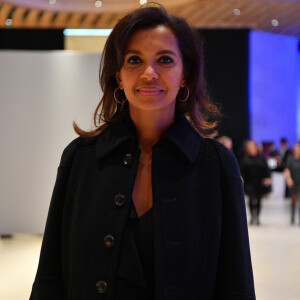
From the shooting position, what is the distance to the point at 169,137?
1898 mm

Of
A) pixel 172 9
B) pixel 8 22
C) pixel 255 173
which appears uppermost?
pixel 8 22

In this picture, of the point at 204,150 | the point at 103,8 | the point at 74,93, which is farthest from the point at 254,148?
the point at 204,150

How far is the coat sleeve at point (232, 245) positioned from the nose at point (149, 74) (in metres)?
0.31

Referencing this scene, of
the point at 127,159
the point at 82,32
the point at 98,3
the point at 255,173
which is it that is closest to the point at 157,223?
the point at 127,159

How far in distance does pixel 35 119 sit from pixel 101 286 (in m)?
8.28

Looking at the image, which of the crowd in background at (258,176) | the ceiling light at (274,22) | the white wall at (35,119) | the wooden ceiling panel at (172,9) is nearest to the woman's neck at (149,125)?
the white wall at (35,119)

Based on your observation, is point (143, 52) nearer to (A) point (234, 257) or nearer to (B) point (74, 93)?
(A) point (234, 257)

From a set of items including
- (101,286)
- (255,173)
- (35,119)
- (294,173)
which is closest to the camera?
(101,286)

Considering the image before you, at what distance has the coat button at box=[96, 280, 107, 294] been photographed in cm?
178

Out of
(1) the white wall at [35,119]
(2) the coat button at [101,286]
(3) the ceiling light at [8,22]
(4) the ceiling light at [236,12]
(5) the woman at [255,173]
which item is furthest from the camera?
(3) the ceiling light at [8,22]

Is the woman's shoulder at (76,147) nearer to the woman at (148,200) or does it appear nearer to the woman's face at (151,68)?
the woman at (148,200)

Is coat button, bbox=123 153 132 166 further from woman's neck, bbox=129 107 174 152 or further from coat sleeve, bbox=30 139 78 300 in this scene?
coat sleeve, bbox=30 139 78 300

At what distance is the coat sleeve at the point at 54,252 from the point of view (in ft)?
6.16

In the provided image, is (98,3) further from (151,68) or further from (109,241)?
(109,241)
